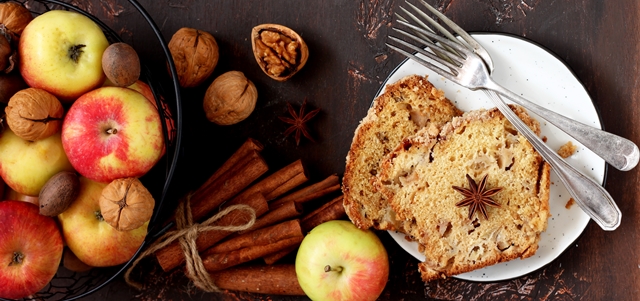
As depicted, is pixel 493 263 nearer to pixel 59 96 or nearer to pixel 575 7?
pixel 575 7

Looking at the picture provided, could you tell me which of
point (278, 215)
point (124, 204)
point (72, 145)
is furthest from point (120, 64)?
point (278, 215)

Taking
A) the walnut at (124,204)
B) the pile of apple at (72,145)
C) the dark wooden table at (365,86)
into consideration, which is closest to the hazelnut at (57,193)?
the pile of apple at (72,145)

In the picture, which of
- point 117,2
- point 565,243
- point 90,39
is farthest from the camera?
point 117,2

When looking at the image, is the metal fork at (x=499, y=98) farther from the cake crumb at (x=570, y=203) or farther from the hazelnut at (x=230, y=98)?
the hazelnut at (x=230, y=98)

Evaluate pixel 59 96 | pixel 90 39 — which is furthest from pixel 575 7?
pixel 59 96

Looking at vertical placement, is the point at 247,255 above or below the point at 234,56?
below

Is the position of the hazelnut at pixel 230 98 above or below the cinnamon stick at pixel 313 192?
above

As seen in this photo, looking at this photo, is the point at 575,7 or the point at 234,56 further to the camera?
the point at 234,56

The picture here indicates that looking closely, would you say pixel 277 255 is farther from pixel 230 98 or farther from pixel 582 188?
pixel 582 188
